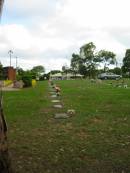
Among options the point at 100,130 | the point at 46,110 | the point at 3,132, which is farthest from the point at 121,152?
the point at 46,110

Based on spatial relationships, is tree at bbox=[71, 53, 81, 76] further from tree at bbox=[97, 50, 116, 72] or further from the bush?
the bush

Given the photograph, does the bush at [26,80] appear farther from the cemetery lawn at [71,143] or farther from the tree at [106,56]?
the tree at [106,56]

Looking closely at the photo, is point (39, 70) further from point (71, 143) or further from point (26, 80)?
point (71, 143)

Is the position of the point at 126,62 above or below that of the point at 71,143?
above

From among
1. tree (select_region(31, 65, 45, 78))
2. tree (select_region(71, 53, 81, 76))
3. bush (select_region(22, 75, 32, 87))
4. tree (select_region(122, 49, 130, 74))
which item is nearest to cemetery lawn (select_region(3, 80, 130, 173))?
bush (select_region(22, 75, 32, 87))

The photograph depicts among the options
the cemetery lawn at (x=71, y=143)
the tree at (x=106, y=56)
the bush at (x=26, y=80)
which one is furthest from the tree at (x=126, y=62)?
the cemetery lawn at (x=71, y=143)

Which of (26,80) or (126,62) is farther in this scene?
(126,62)

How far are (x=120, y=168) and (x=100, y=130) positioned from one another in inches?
127

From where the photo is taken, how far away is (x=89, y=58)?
328 feet

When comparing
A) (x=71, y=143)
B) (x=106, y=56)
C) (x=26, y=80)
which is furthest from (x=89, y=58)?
(x=71, y=143)

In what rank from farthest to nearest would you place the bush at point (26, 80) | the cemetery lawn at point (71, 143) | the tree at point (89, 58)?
the tree at point (89, 58)
the bush at point (26, 80)
the cemetery lawn at point (71, 143)

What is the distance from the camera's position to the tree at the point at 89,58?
9875 cm

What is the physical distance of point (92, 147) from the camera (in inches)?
314

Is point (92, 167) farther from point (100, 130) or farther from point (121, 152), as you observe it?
point (100, 130)
